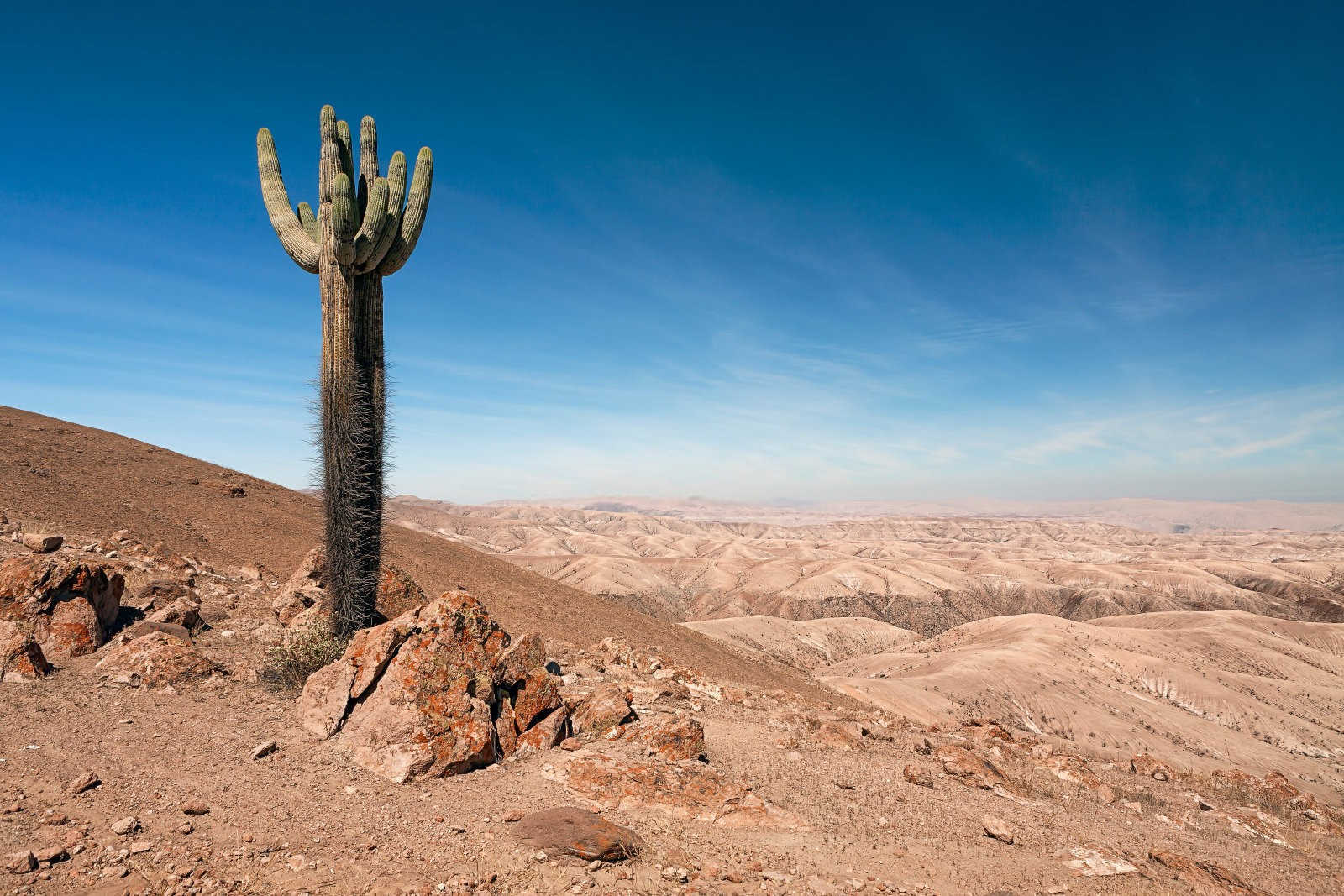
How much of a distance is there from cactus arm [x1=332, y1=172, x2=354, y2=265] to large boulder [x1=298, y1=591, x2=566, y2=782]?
541 centimetres

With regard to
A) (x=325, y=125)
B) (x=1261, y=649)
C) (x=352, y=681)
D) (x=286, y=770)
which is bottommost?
(x=1261, y=649)

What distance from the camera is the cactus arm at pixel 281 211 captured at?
1008 cm

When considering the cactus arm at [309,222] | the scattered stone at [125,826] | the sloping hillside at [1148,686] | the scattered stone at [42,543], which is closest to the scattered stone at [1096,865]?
the scattered stone at [125,826]

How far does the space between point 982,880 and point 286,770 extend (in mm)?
7041

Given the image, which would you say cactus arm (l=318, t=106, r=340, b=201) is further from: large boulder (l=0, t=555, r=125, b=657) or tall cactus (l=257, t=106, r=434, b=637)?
large boulder (l=0, t=555, r=125, b=657)

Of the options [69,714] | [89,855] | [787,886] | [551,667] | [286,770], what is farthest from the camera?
[551,667]

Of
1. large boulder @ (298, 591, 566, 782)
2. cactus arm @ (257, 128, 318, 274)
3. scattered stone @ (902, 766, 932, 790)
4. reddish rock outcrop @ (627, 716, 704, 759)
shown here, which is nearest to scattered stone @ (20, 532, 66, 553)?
cactus arm @ (257, 128, 318, 274)

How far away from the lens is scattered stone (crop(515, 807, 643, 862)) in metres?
5.28

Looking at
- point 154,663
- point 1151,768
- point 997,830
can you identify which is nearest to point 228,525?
point 154,663

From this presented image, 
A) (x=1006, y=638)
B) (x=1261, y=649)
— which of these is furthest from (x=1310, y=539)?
(x=1006, y=638)

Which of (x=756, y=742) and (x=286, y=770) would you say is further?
(x=756, y=742)

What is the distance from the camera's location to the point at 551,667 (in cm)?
1270

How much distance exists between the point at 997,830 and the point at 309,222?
12779 mm

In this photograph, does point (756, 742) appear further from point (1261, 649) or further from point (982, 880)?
point (1261, 649)
